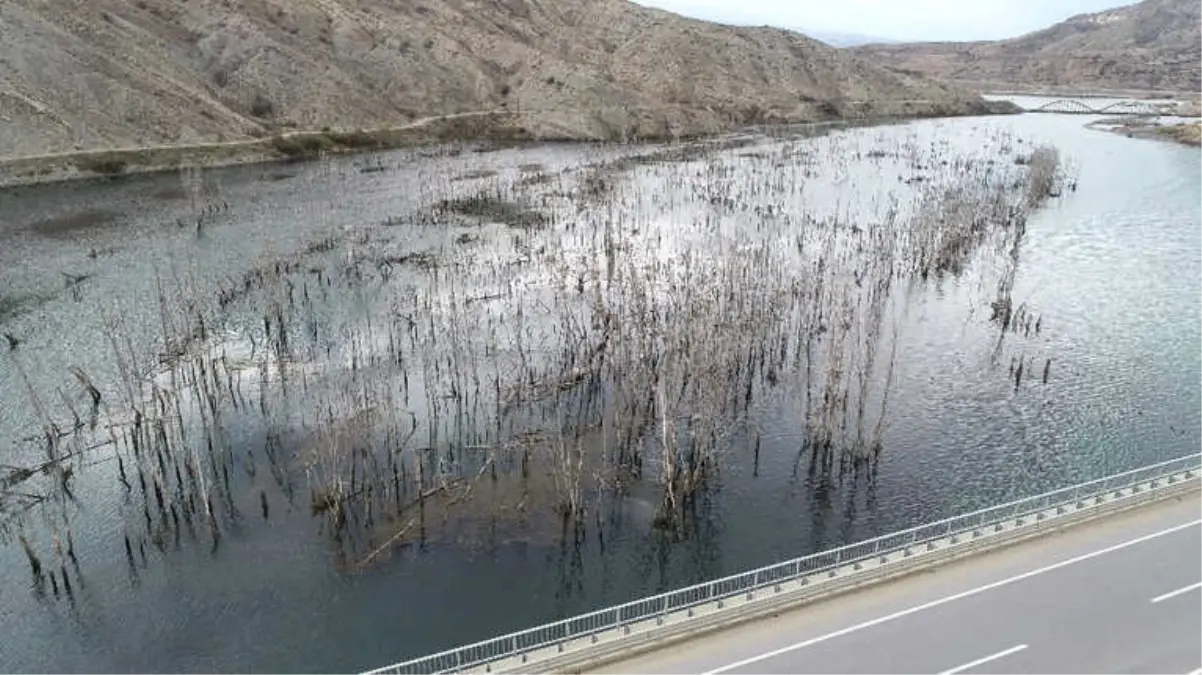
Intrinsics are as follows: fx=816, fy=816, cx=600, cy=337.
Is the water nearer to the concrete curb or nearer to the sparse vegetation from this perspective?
the sparse vegetation

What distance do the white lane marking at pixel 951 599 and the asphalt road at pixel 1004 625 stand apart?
0.09ft

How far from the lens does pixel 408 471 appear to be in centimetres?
3362

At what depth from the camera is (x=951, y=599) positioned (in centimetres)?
2172

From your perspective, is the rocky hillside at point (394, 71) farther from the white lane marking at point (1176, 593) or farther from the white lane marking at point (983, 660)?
the white lane marking at point (1176, 593)

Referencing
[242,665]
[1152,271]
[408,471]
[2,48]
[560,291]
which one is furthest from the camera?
[2,48]

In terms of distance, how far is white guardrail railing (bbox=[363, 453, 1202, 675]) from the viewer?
64.5 ft

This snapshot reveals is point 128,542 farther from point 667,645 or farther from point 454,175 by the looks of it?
point 454,175

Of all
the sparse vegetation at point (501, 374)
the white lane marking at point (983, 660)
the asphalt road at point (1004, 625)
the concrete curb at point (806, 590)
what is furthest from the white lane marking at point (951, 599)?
the sparse vegetation at point (501, 374)

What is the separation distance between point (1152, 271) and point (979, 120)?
100014 mm

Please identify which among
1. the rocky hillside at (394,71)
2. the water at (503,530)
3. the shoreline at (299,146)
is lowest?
the water at (503,530)

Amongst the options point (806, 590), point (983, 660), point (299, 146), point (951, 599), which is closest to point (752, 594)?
point (806, 590)

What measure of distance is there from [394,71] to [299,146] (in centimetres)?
2861

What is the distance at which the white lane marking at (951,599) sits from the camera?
19670 millimetres

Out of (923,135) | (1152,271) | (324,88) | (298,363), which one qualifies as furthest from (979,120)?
(298,363)
